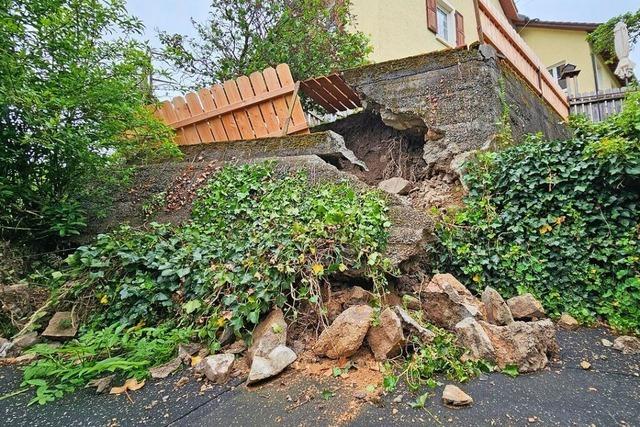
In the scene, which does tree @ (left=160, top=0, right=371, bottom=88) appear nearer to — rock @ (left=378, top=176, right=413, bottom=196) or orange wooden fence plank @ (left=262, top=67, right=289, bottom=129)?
orange wooden fence plank @ (left=262, top=67, right=289, bottom=129)

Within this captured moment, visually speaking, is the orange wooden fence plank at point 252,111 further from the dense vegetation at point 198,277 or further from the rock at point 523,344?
the rock at point 523,344

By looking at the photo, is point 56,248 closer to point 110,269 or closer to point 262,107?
point 110,269

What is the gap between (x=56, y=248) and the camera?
11.4ft

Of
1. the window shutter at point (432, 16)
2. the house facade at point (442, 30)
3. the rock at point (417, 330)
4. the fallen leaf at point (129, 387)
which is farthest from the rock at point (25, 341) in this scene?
the window shutter at point (432, 16)

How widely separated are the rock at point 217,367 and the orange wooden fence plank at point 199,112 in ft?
11.4

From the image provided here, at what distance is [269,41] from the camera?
5.42 m

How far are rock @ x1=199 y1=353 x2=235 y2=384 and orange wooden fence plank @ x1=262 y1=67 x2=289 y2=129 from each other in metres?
3.09

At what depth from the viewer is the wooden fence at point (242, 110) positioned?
428 cm

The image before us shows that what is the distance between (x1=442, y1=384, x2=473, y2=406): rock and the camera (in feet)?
4.99

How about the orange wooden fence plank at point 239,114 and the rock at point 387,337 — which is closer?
the rock at point 387,337

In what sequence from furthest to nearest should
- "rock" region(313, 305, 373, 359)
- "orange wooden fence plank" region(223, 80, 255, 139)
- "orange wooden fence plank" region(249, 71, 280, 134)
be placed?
1. "orange wooden fence plank" region(223, 80, 255, 139)
2. "orange wooden fence plank" region(249, 71, 280, 134)
3. "rock" region(313, 305, 373, 359)

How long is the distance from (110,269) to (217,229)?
923mm


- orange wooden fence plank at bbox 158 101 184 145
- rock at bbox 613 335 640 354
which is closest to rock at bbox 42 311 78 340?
orange wooden fence plank at bbox 158 101 184 145

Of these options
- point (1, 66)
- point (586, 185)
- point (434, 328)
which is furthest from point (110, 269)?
point (586, 185)
